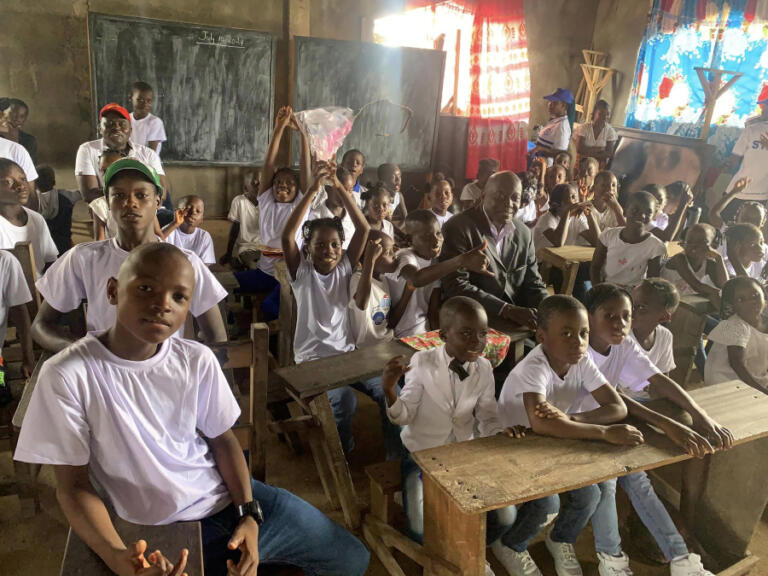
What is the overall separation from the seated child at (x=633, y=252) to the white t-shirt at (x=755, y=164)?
7.85 ft

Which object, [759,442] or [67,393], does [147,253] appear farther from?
[759,442]

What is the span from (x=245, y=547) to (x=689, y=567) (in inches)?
67.9

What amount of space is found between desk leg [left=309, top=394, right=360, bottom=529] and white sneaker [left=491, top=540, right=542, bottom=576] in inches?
24.5

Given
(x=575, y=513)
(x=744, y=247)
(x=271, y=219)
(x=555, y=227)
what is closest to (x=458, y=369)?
(x=575, y=513)

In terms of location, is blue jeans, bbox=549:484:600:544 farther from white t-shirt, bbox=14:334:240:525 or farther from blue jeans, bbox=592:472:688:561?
white t-shirt, bbox=14:334:240:525

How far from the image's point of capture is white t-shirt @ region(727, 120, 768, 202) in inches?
230

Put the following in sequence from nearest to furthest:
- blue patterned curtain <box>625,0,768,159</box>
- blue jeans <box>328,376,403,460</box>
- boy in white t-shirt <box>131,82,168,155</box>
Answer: blue jeans <box>328,376,403,460</box> < boy in white t-shirt <box>131,82,168,155</box> < blue patterned curtain <box>625,0,768,159</box>

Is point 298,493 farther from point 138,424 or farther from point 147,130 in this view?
point 147,130

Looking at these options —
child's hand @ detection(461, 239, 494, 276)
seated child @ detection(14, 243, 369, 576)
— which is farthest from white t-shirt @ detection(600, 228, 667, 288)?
seated child @ detection(14, 243, 369, 576)

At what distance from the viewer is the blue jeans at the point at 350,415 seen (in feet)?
9.00

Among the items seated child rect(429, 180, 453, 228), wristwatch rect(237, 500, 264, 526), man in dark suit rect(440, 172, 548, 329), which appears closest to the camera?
wristwatch rect(237, 500, 264, 526)

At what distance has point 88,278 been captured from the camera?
2104mm

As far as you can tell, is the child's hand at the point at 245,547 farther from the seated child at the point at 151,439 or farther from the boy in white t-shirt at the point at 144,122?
the boy in white t-shirt at the point at 144,122

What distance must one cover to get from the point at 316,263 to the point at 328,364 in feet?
1.82
